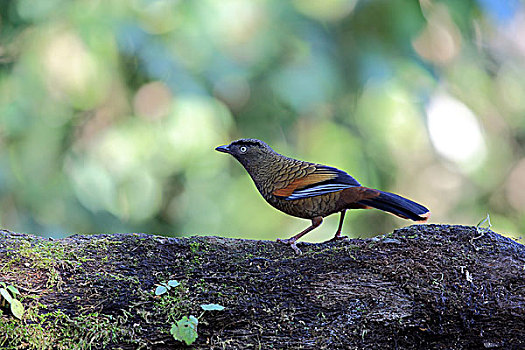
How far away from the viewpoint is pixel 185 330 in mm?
2027

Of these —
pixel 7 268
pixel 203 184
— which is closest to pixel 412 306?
pixel 7 268

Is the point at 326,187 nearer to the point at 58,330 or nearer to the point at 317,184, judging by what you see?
the point at 317,184

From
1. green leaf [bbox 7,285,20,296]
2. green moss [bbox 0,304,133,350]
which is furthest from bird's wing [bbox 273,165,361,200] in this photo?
green leaf [bbox 7,285,20,296]

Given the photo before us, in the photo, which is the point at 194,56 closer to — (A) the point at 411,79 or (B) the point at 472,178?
(A) the point at 411,79

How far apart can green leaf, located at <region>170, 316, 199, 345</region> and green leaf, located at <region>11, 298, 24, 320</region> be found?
21.4 inches

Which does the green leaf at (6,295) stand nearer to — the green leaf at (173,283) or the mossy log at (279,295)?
the mossy log at (279,295)

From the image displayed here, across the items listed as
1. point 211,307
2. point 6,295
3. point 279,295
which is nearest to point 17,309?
point 6,295

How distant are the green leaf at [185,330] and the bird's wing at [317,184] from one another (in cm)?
94

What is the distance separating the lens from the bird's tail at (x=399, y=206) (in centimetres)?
251

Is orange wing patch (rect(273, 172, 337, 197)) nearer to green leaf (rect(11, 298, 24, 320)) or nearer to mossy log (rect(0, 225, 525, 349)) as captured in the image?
mossy log (rect(0, 225, 525, 349))

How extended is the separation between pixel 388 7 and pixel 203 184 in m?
2.73

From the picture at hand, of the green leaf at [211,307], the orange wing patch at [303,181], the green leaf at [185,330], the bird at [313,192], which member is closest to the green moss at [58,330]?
the green leaf at [185,330]

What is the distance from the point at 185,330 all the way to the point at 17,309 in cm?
60

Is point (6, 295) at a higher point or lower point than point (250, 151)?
lower
